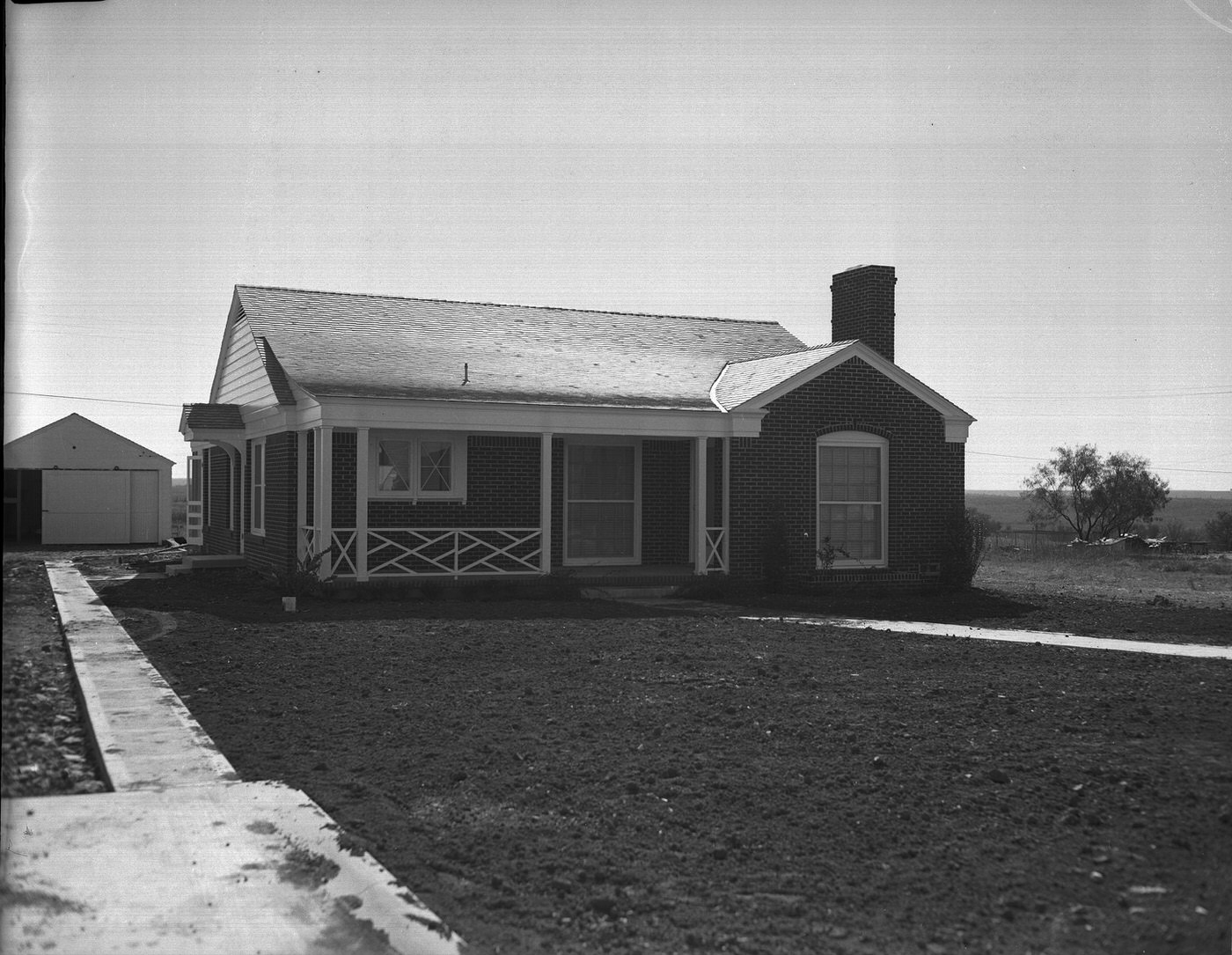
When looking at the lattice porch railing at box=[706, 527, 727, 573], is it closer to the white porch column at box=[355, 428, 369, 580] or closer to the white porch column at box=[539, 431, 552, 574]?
the white porch column at box=[539, 431, 552, 574]

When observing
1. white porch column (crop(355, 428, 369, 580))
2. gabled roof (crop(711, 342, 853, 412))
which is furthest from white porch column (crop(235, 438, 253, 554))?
gabled roof (crop(711, 342, 853, 412))

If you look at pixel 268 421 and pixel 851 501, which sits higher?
pixel 268 421

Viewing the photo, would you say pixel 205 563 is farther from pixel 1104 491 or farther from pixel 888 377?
pixel 1104 491

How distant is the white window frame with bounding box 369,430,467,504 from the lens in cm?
1741

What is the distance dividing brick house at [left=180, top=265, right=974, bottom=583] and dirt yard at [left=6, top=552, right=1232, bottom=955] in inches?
208

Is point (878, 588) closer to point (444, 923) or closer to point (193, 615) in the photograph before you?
point (193, 615)

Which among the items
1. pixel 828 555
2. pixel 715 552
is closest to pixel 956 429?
pixel 828 555

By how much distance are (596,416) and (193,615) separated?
253 inches

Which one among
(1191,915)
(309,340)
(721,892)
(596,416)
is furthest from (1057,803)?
(309,340)

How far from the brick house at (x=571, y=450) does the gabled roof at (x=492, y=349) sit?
6 centimetres

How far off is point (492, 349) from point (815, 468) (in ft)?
18.5

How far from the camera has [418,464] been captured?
17.6m

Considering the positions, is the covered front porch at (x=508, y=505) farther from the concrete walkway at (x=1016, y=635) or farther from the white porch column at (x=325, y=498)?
the concrete walkway at (x=1016, y=635)

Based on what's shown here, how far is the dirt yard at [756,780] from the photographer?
15.3 feet
